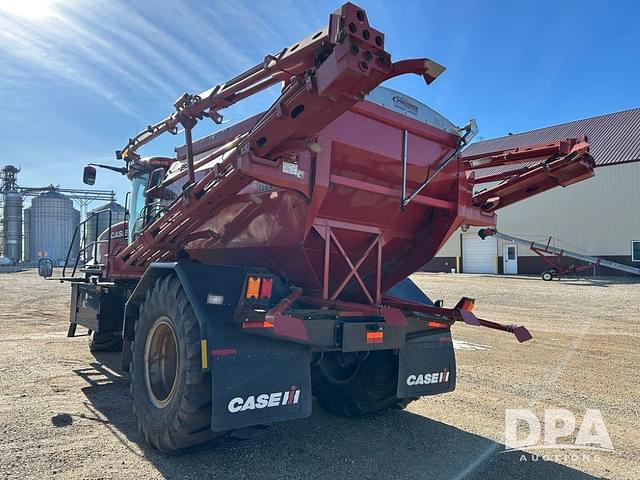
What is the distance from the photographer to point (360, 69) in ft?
9.15

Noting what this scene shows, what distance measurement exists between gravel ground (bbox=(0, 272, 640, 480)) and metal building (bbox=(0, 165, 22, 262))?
5624 cm

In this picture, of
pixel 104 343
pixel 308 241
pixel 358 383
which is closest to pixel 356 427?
pixel 358 383

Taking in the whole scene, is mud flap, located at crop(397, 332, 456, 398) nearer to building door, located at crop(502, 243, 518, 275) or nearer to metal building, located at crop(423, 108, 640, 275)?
metal building, located at crop(423, 108, 640, 275)

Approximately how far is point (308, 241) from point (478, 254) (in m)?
31.1

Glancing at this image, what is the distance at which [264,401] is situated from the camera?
3.77 m

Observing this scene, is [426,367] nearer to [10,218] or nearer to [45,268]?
[45,268]

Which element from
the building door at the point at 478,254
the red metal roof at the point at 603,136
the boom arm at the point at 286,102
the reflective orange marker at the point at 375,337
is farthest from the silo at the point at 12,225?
the reflective orange marker at the point at 375,337

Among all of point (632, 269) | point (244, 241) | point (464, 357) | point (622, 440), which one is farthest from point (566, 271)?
point (244, 241)

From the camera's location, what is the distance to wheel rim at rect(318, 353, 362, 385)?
5.40m

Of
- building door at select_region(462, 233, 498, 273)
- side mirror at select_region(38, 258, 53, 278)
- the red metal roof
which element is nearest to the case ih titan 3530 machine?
side mirror at select_region(38, 258, 53, 278)

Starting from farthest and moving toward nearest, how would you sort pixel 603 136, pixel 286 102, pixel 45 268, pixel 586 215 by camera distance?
pixel 603 136, pixel 586 215, pixel 45 268, pixel 286 102

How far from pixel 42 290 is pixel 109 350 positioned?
18.0 meters

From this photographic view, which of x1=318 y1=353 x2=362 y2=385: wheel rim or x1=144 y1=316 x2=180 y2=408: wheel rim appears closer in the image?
x1=144 y1=316 x2=180 y2=408: wheel rim

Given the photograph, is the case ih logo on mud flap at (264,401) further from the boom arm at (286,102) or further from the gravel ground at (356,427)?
the boom arm at (286,102)
